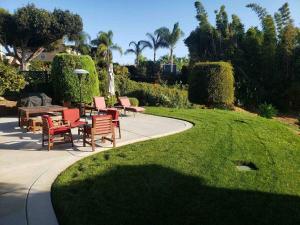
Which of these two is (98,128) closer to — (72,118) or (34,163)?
(72,118)

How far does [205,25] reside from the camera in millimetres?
31234

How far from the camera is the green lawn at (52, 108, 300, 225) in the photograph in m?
4.70

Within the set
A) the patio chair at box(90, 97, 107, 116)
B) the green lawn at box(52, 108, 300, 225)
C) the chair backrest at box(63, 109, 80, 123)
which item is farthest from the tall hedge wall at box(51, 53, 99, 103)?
the green lawn at box(52, 108, 300, 225)

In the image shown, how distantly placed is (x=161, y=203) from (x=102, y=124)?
11.7 ft

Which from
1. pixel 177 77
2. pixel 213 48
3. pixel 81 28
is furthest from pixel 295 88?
pixel 81 28

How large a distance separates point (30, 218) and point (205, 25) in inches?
1144

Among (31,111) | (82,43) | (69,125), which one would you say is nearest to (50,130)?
(69,125)

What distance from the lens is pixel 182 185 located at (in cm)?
571

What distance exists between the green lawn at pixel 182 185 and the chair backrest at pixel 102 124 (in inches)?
24.3

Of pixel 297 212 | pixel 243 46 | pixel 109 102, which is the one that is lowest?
pixel 297 212

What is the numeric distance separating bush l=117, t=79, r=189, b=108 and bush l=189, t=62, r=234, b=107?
3.64ft

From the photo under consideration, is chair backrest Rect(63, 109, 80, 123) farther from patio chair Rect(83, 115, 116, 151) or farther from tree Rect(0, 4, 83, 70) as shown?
tree Rect(0, 4, 83, 70)

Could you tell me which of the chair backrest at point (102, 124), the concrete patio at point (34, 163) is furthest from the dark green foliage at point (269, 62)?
the chair backrest at point (102, 124)

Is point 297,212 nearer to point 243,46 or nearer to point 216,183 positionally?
point 216,183
